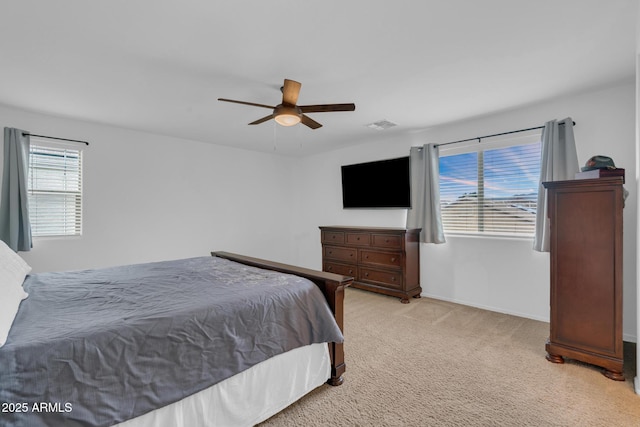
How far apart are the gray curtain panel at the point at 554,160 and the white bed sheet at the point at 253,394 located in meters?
2.66

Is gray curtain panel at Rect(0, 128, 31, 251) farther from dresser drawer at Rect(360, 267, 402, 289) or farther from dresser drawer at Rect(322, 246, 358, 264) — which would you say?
dresser drawer at Rect(360, 267, 402, 289)

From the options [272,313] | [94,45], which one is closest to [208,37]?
[94,45]

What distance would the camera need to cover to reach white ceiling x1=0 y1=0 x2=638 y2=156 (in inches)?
69.1

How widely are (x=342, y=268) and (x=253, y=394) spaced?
319 cm

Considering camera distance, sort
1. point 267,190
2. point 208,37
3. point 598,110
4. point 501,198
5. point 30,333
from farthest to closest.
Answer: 1. point 267,190
2. point 501,198
3. point 598,110
4. point 208,37
5. point 30,333

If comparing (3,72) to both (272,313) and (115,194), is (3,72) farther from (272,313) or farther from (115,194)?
(272,313)

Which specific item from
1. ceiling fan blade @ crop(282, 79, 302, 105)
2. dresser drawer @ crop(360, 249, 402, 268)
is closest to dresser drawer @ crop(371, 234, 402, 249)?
dresser drawer @ crop(360, 249, 402, 268)

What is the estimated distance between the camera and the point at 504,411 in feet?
6.04

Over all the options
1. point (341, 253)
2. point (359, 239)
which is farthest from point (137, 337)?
point (341, 253)

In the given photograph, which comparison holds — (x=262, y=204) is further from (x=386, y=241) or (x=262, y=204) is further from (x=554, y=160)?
(x=554, y=160)

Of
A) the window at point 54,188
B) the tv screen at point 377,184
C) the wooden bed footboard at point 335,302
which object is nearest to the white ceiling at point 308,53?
the window at point 54,188

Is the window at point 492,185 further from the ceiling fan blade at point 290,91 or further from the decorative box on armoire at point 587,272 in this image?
the ceiling fan blade at point 290,91

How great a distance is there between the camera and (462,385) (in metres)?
2.12

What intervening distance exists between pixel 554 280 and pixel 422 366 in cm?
132
